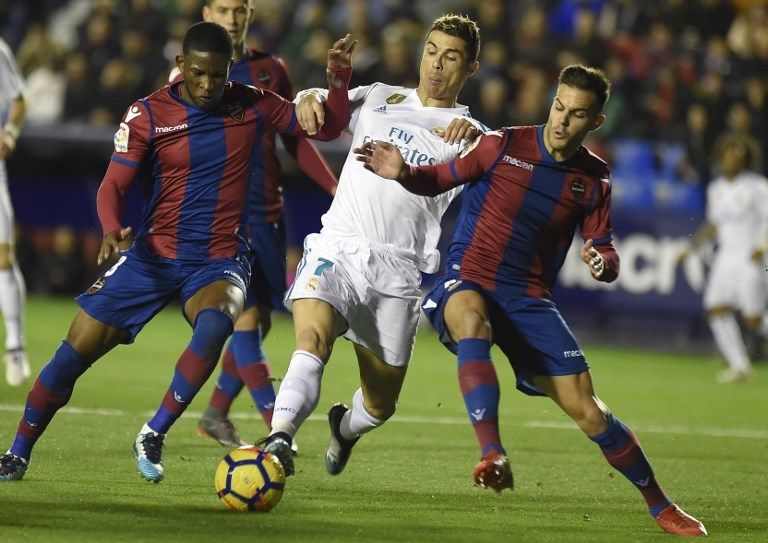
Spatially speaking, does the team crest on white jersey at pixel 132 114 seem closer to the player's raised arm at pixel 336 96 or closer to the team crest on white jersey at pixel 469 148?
the player's raised arm at pixel 336 96

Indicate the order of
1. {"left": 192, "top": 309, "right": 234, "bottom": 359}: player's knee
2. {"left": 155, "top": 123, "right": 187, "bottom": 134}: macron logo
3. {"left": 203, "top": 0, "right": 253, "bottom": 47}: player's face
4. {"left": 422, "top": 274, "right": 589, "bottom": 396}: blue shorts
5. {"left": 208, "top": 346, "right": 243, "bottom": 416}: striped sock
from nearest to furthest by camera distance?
{"left": 422, "top": 274, "right": 589, "bottom": 396}: blue shorts, {"left": 192, "top": 309, "right": 234, "bottom": 359}: player's knee, {"left": 155, "top": 123, "right": 187, "bottom": 134}: macron logo, {"left": 203, "top": 0, "right": 253, "bottom": 47}: player's face, {"left": 208, "top": 346, "right": 243, "bottom": 416}: striped sock

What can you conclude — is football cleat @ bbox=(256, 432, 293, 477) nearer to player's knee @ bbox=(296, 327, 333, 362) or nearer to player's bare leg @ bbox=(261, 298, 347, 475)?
player's bare leg @ bbox=(261, 298, 347, 475)

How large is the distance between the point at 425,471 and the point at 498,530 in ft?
5.32

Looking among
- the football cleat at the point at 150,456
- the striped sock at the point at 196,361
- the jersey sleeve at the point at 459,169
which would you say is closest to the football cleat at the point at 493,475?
the jersey sleeve at the point at 459,169

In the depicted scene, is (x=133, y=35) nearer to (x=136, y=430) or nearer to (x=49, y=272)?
(x=49, y=272)

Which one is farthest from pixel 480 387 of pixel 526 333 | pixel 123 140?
pixel 123 140

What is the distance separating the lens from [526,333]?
6.21 meters

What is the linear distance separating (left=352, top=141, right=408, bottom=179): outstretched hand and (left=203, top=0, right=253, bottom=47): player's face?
1.89 meters

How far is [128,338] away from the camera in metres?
6.40

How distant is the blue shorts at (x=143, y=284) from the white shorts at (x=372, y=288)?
362 millimetres

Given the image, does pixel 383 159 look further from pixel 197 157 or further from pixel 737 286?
pixel 737 286

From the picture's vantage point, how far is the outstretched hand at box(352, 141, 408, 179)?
19.9 feet

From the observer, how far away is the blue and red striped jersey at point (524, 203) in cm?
631

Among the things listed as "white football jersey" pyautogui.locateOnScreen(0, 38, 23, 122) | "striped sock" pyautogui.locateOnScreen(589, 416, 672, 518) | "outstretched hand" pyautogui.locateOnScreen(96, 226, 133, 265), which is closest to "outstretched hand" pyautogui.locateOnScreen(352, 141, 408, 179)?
"outstretched hand" pyautogui.locateOnScreen(96, 226, 133, 265)
